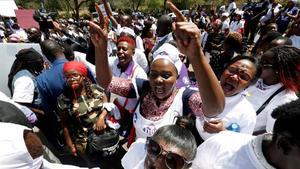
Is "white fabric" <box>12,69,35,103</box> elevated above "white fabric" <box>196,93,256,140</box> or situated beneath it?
situated beneath

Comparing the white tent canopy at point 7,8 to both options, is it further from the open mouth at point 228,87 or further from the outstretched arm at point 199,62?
the outstretched arm at point 199,62

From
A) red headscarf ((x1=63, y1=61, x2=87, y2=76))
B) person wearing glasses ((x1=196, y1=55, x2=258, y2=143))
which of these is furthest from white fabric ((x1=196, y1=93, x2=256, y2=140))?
red headscarf ((x1=63, y1=61, x2=87, y2=76))

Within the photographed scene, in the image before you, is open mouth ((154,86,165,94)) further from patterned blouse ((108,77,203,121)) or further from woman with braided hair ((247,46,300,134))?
woman with braided hair ((247,46,300,134))

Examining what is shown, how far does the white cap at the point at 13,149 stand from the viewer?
4.36 ft

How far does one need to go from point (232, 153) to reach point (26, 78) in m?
2.38

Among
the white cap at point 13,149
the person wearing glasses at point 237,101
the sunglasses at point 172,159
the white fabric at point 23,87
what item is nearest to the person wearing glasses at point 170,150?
the sunglasses at point 172,159

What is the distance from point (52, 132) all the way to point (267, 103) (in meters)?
2.47

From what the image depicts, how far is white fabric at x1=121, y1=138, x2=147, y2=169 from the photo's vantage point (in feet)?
5.54

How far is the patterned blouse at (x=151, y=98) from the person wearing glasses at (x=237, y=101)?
0.12 metres

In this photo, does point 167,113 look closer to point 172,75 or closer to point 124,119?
point 172,75

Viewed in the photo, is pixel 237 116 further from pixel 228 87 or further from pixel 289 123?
pixel 289 123

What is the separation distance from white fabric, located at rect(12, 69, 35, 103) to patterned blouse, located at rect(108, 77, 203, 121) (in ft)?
3.97

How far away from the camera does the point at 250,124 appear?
6.34 ft

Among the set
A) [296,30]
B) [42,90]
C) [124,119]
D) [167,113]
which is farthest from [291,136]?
[296,30]
